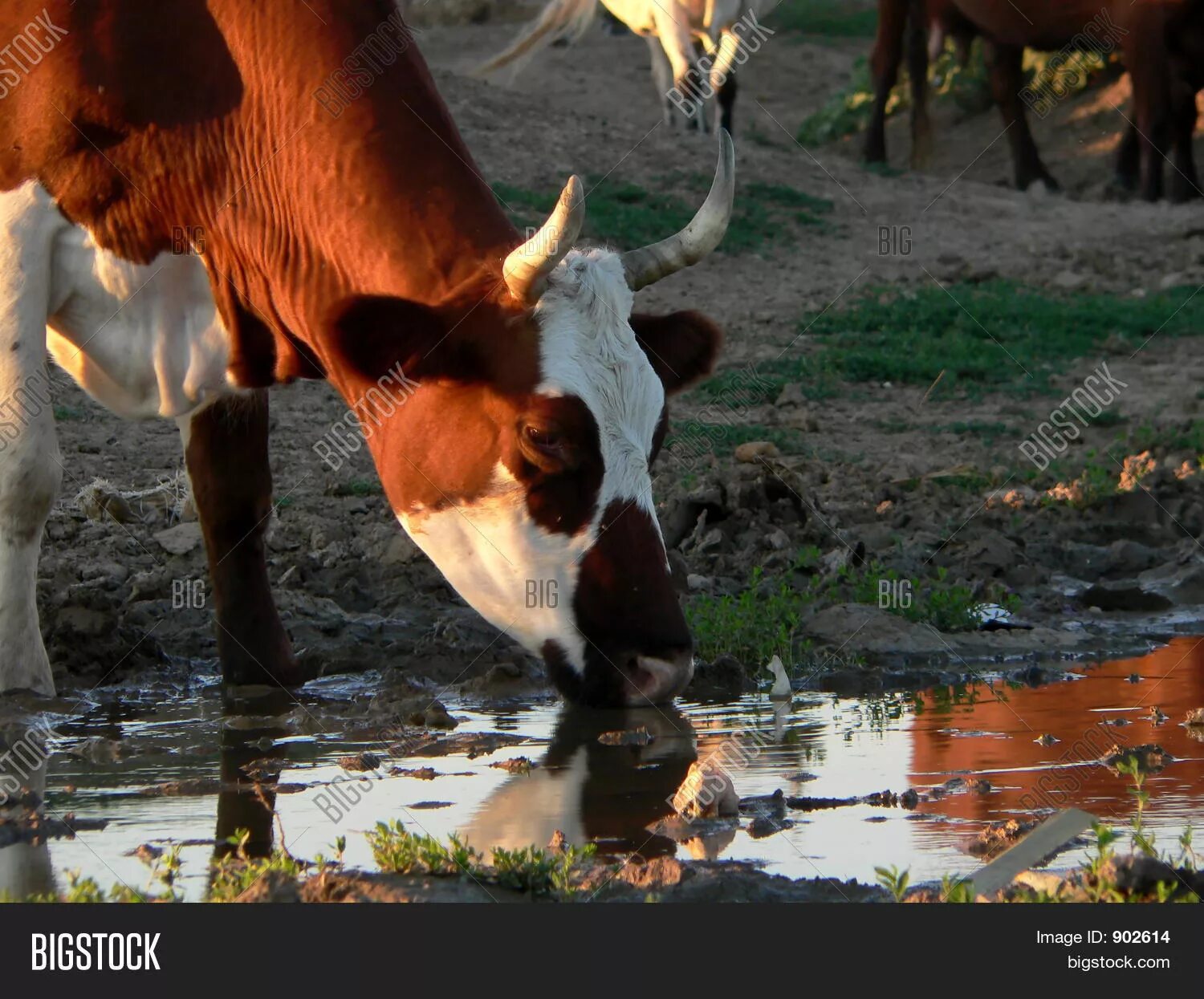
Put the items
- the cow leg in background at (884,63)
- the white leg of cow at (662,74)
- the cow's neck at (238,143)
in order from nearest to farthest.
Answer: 1. the cow's neck at (238,143)
2. the white leg of cow at (662,74)
3. the cow leg in background at (884,63)

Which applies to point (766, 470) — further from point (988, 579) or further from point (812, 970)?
point (812, 970)

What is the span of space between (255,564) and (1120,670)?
261 cm

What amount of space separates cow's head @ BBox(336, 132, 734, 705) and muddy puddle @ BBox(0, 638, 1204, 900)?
1.01 ft

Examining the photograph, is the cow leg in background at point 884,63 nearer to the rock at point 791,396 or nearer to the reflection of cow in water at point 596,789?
the rock at point 791,396

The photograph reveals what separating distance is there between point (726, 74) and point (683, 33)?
0.45m

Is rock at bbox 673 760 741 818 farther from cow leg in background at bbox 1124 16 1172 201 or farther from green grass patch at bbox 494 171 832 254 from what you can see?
cow leg in background at bbox 1124 16 1172 201

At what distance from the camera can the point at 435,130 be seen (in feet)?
17.5

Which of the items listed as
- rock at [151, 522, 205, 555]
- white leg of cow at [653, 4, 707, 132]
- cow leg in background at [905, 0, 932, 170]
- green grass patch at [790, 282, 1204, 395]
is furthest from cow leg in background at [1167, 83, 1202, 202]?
rock at [151, 522, 205, 555]

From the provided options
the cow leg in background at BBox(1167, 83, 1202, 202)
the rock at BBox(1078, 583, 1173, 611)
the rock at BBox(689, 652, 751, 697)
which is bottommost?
the rock at BBox(689, 652, 751, 697)

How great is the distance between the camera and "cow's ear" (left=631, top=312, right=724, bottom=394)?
534cm

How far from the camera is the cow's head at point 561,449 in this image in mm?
4840

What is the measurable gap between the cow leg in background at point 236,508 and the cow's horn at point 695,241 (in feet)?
4.85

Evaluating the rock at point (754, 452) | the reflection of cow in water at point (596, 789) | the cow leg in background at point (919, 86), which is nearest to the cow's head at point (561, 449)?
the reflection of cow in water at point (596, 789)

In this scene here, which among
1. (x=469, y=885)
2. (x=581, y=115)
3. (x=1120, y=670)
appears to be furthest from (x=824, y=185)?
(x=469, y=885)
